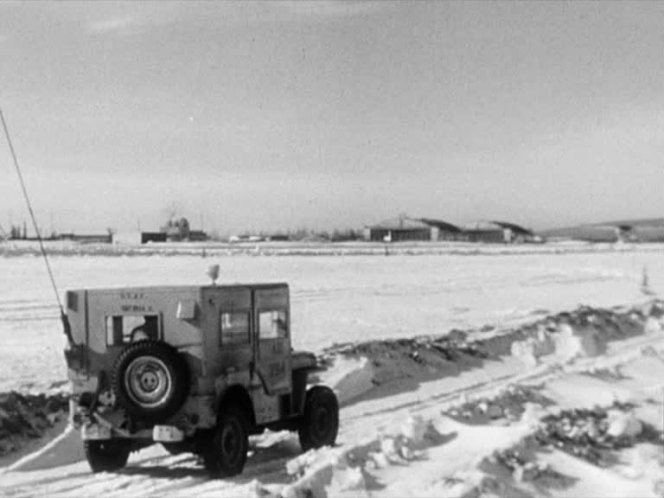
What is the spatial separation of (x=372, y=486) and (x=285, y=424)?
283 centimetres

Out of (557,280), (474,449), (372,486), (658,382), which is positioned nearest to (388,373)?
(658,382)

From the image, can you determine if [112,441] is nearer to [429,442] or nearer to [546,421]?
[429,442]

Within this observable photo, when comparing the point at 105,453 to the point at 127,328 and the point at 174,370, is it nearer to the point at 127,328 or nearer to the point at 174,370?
the point at 127,328

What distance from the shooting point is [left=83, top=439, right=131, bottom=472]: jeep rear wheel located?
1152cm

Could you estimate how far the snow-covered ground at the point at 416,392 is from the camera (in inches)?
415

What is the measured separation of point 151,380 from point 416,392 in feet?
27.8

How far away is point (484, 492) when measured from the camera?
384 inches

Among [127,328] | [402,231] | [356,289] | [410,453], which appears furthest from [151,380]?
[402,231]

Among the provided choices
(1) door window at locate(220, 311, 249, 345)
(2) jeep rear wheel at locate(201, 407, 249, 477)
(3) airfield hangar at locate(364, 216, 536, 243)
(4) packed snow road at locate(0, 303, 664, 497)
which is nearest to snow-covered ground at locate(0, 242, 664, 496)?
(4) packed snow road at locate(0, 303, 664, 497)

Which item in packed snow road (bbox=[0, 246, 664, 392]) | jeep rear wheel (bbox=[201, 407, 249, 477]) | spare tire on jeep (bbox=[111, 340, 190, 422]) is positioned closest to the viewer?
spare tire on jeep (bbox=[111, 340, 190, 422])

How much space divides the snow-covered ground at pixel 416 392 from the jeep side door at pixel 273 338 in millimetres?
922

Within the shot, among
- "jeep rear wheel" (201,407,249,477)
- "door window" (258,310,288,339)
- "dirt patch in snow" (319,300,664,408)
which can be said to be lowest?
"dirt patch in snow" (319,300,664,408)

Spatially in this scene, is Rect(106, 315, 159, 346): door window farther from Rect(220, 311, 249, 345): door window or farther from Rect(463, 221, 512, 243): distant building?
Rect(463, 221, 512, 243): distant building

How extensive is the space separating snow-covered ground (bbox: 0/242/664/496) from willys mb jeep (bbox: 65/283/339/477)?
46 centimetres
